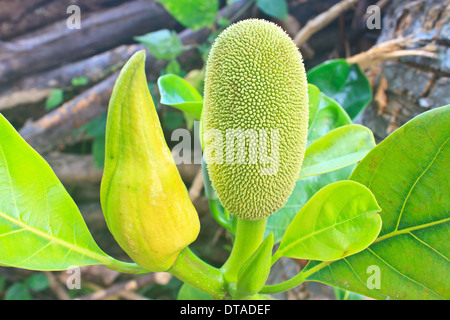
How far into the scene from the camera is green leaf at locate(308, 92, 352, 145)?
2.17 ft

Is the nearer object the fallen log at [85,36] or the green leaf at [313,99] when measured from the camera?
the green leaf at [313,99]

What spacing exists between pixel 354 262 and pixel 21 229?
402 millimetres

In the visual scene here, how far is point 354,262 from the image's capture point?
0.49m

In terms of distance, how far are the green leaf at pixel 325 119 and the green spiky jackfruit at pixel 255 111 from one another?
0.27 m

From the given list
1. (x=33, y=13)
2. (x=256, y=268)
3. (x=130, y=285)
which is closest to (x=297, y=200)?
(x=256, y=268)

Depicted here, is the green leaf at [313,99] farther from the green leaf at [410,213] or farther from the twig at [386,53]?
the twig at [386,53]

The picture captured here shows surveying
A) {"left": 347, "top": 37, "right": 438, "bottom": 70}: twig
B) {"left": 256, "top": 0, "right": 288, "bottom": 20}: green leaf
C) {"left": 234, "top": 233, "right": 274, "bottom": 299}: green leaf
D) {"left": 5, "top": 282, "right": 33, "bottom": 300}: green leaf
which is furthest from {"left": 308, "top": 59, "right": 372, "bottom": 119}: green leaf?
{"left": 5, "top": 282, "right": 33, "bottom": 300}: green leaf

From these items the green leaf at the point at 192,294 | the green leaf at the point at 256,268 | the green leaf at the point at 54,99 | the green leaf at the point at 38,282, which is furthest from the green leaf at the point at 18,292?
the green leaf at the point at 256,268

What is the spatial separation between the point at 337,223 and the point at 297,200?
20cm

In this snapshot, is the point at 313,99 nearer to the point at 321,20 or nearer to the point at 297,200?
the point at 297,200

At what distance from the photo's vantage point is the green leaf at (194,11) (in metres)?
1.16

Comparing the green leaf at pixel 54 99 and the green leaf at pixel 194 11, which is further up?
the green leaf at pixel 194 11
